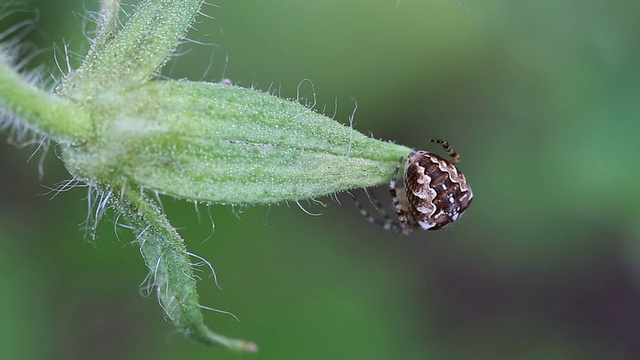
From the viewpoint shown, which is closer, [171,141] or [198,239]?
[171,141]

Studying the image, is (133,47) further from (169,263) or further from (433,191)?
Result: (433,191)

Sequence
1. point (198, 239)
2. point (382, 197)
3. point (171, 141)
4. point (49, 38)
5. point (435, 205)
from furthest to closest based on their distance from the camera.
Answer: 1. point (382, 197)
2. point (198, 239)
3. point (49, 38)
4. point (435, 205)
5. point (171, 141)

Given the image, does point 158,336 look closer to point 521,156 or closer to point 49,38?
point 49,38

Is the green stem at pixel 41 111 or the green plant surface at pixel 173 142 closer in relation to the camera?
the green stem at pixel 41 111

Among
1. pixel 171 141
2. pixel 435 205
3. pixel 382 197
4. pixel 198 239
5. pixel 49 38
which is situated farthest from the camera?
pixel 382 197

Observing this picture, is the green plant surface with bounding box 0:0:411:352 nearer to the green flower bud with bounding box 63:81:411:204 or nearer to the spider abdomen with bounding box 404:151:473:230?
the green flower bud with bounding box 63:81:411:204

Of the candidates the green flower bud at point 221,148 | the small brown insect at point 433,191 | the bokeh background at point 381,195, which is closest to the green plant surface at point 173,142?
the green flower bud at point 221,148

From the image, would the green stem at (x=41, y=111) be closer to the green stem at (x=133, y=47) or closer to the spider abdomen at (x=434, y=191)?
the green stem at (x=133, y=47)

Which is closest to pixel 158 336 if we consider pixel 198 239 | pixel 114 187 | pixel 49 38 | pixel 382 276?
pixel 198 239
